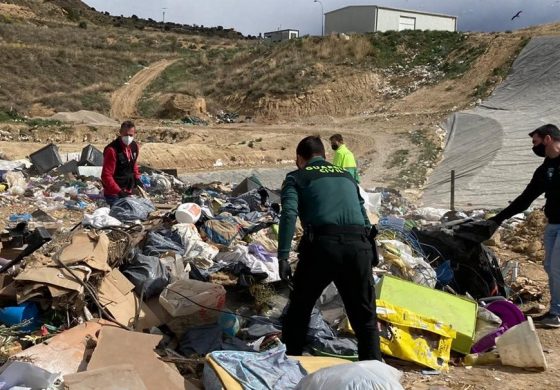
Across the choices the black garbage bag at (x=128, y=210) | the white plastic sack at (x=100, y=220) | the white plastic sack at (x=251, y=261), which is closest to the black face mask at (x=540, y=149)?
the white plastic sack at (x=251, y=261)

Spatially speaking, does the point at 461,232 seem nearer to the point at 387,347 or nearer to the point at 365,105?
the point at 387,347

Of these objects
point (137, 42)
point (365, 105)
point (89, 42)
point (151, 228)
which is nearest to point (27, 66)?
point (89, 42)

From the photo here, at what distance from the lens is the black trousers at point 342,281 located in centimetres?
348

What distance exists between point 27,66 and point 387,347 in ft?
120

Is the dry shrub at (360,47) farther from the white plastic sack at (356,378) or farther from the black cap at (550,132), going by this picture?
the white plastic sack at (356,378)

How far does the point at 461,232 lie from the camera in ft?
18.6

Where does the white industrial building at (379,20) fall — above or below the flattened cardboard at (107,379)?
above

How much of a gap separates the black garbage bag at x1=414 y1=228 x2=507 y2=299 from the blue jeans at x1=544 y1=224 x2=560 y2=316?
576 mm

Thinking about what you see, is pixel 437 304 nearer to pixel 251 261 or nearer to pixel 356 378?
pixel 251 261

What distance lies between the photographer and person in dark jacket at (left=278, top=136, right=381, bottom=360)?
11.5 ft

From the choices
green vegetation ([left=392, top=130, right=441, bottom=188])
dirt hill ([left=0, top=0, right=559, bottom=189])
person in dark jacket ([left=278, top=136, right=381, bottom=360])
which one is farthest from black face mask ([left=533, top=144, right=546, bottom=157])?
dirt hill ([left=0, top=0, right=559, bottom=189])

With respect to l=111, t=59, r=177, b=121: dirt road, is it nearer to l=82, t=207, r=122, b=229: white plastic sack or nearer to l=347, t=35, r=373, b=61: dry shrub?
l=347, t=35, r=373, b=61: dry shrub

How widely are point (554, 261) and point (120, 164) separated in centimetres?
438

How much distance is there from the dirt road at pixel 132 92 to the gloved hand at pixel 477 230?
2729cm
